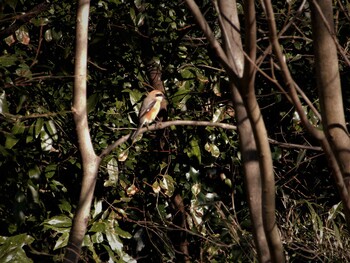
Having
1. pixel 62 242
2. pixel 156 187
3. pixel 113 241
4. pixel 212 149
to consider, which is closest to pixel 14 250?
pixel 62 242

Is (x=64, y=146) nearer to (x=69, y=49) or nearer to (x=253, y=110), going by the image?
(x=69, y=49)

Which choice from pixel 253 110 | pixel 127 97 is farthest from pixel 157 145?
pixel 253 110

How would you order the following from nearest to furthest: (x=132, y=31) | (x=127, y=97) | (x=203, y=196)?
1. (x=132, y=31)
2. (x=127, y=97)
3. (x=203, y=196)

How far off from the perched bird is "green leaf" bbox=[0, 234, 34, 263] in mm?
975

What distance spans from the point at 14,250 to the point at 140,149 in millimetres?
1447

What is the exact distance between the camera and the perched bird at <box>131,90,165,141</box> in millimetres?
4688

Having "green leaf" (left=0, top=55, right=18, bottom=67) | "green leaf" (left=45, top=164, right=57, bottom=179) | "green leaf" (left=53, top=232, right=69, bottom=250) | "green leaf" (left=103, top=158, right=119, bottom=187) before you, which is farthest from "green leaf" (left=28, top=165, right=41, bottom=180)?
"green leaf" (left=0, top=55, right=18, bottom=67)

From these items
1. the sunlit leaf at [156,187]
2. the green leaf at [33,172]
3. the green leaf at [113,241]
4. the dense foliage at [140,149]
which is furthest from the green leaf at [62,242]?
the sunlit leaf at [156,187]

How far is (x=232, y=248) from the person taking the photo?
4.92m

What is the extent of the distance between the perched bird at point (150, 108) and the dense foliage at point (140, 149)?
11 cm

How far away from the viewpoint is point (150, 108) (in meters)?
4.63

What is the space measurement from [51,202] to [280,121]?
1.97 meters

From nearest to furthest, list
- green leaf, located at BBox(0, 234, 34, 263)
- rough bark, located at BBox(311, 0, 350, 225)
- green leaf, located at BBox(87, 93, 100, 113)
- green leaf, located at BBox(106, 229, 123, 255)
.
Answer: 1. rough bark, located at BBox(311, 0, 350, 225)
2. green leaf, located at BBox(0, 234, 34, 263)
3. green leaf, located at BBox(87, 93, 100, 113)
4. green leaf, located at BBox(106, 229, 123, 255)

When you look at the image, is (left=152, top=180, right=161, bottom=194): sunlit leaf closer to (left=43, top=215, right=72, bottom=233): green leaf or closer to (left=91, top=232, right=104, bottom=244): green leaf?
(left=91, top=232, right=104, bottom=244): green leaf
